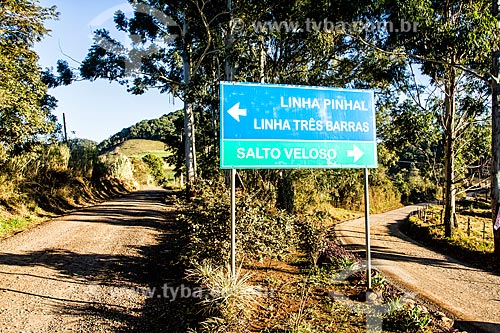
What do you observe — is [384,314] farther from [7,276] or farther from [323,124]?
Result: [7,276]

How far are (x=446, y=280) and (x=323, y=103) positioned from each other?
592cm

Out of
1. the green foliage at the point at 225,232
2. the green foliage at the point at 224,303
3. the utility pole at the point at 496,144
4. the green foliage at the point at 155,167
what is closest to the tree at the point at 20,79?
the green foliage at the point at 225,232

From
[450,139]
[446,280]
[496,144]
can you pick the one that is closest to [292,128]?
[446,280]

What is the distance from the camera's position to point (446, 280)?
26.7ft

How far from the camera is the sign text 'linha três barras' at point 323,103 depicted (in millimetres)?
5074

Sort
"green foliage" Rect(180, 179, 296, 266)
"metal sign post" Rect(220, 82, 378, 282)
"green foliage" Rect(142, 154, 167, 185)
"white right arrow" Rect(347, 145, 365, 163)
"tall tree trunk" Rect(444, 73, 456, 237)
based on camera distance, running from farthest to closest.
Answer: "green foliage" Rect(142, 154, 167, 185)
"tall tree trunk" Rect(444, 73, 456, 237)
"green foliage" Rect(180, 179, 296, 266)
"white right arrow" Rect(347, 145, 365, 163)
"metal sign post" Rect(220, 82, 378, 282)

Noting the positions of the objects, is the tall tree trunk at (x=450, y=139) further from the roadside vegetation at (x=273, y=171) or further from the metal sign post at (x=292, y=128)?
the metal sign post at (x=292, y=128)

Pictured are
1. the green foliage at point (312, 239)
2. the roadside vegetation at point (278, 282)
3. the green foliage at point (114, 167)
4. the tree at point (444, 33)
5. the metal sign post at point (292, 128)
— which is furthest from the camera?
the green foliage at point (114, 167)

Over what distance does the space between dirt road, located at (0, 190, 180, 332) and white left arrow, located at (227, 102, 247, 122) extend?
294cm

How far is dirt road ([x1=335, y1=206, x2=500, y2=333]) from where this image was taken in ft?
19.1

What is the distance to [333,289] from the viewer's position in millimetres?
5477

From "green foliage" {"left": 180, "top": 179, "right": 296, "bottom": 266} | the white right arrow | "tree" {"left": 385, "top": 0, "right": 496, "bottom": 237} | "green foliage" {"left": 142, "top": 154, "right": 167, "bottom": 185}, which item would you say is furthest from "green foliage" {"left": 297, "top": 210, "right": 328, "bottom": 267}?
"green foliage" {"left": 142, "top": 154, "right": 167, "bottom": 185}

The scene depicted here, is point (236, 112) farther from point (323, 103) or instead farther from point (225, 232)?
point (225, 232)

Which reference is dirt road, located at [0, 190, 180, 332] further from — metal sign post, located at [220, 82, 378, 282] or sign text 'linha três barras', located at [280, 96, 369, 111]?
sign text 'linha três barras', located at [280, 96, 369, 111]
